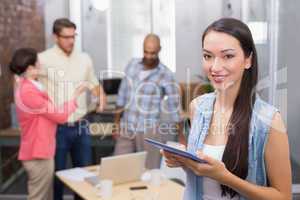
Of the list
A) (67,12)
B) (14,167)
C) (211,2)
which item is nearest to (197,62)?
(211,2)

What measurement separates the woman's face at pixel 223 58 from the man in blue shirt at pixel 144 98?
2448mm

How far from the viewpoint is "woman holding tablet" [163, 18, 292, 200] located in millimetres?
1303

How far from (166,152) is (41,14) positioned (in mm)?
4241

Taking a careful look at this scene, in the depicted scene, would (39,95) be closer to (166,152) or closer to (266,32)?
(266,32)

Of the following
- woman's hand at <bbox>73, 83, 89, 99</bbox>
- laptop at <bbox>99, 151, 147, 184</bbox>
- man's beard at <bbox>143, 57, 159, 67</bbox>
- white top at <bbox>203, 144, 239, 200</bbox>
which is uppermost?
man's beard at <bbox>143, 57, 159, 67</bbox>

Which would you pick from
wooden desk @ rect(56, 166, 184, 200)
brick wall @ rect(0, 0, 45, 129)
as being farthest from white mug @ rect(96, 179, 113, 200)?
brick wall @ rect(0, 0, 45, 129)

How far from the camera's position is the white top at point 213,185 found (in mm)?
1405

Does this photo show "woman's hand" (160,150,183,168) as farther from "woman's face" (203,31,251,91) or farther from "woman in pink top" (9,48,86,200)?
"woman in pink top" (9,48,86,200)

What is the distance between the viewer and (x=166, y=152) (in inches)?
52.8

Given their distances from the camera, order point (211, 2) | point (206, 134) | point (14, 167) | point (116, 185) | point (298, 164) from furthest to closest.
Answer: point (211, 2) → point (14, 167) → point (116, 185) → point (298, 164) → point (206, 134)

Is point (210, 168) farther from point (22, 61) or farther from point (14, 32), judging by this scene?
point (14, 32)

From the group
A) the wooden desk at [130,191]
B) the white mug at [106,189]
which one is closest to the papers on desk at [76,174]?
the wooden desk at [130,191]

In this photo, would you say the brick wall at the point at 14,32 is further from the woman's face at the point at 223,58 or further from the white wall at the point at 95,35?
the woman's face at the point at 223,58

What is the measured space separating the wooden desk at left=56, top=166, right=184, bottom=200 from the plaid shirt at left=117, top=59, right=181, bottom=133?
1.17 m
